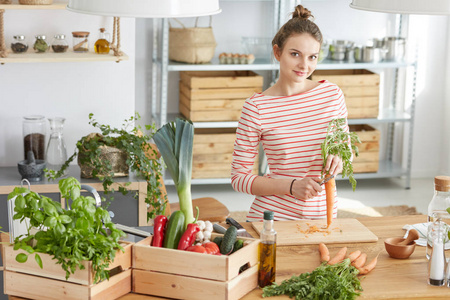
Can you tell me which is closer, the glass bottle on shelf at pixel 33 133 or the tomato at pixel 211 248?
the tomato at pixel 211 248

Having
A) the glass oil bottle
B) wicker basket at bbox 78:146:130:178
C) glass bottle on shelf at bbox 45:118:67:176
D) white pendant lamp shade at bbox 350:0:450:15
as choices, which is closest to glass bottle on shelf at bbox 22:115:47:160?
glass bottle on shelf at bbox 45:118:67:176

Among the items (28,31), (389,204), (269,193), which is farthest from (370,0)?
(389,204)

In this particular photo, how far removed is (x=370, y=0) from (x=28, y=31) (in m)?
2.53

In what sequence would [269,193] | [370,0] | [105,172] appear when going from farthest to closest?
[105,172] < [269,193] < [370,0]

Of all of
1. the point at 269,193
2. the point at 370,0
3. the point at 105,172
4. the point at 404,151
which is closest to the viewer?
the point at 370,0

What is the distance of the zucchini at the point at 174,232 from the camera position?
196cm

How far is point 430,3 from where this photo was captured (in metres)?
1.78

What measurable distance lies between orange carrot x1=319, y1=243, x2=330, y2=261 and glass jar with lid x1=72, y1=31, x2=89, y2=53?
2.18 meters

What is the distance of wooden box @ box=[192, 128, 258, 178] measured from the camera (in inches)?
217

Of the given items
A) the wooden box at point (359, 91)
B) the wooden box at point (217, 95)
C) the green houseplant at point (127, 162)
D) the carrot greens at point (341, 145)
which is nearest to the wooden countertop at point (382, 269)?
the carrot greens at point (341, 145)

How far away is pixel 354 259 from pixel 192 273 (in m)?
0.52

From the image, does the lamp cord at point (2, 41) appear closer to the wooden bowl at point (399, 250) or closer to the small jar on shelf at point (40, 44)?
the small jar on shelf at point (40, 44)

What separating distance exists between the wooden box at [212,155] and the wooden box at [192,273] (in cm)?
355

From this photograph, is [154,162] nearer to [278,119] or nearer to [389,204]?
[278,119]
